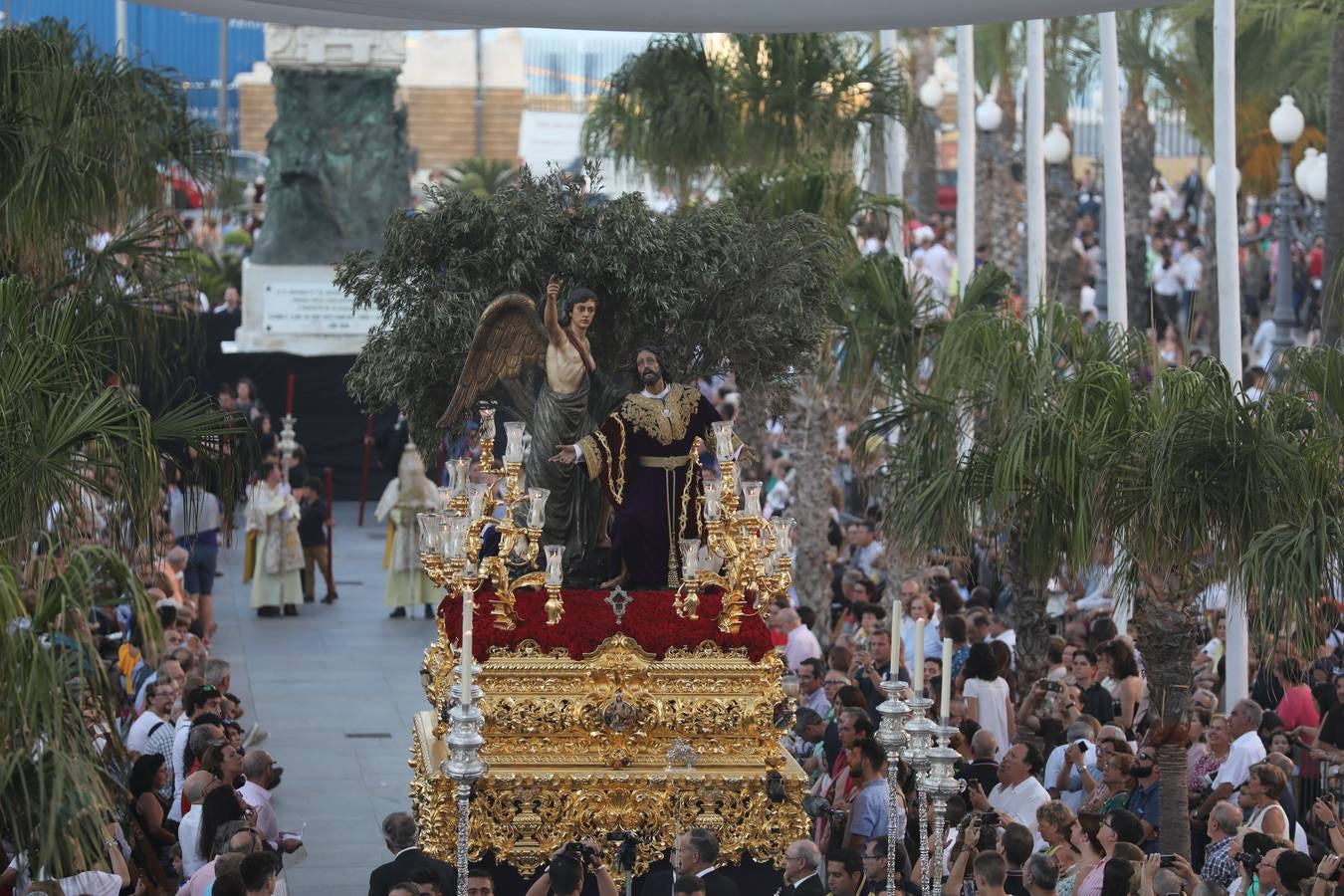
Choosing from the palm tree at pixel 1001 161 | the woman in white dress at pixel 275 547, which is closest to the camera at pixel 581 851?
the woman in white dress at pixel 275 547

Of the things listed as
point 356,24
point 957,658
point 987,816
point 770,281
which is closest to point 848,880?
point 987,816

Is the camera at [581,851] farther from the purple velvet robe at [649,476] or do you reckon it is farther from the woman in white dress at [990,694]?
the woman in white dress at [990,694]

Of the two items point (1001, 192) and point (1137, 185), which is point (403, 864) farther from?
point (1137, 185)

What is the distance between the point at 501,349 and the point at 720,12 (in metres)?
3.61

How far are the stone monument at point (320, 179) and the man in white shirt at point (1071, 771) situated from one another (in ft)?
69.3

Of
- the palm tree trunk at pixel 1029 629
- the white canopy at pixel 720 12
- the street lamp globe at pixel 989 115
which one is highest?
the street lamp globe at pixel 989 115

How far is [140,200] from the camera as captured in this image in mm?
16500

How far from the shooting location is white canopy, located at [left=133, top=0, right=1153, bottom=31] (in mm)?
16578

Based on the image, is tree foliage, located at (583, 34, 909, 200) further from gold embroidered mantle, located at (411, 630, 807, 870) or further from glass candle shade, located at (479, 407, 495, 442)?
gold embroidered mantle, located at (411, 630, 807, 870)

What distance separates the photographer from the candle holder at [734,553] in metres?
13.3

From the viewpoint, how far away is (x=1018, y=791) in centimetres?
1284

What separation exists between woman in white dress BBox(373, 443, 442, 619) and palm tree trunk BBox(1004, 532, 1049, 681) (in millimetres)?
Answer: 8594

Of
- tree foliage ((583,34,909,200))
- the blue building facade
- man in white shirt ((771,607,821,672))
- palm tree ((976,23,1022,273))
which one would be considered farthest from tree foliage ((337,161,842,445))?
the blue building facade

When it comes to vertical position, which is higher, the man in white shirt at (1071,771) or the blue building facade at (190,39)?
the blue building facade at (190,39)
